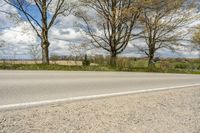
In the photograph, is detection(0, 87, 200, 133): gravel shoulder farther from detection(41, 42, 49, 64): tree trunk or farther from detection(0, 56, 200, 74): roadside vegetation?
detection(41, 42, 49, 64): tree trunk

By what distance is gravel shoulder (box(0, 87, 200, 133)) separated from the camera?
18.7 feet

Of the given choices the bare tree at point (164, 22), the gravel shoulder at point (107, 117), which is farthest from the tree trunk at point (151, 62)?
the gravel shoulder at point (107, 117)

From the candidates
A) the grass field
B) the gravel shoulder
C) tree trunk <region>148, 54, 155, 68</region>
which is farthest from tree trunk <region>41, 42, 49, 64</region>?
the gravel shoulder

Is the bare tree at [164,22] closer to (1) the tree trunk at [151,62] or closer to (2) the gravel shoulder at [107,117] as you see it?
(1) the tree trunk at [151,62]

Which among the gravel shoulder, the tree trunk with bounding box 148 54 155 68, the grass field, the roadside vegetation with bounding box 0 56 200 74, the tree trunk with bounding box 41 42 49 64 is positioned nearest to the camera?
the gravel shoulder

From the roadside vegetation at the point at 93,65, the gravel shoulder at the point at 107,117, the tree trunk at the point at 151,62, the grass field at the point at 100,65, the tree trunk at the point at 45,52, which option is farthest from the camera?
the tree trunk at the point at 151,62

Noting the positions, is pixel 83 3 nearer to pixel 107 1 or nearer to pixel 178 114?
pixel 107 1

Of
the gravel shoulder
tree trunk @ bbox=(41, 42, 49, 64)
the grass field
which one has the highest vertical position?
tree trunk @ bbox=(41, 42, 49, 64)

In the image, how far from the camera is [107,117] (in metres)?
6.61

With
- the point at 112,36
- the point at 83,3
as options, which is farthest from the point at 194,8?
the point at 83,3

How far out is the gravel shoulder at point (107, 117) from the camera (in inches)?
224

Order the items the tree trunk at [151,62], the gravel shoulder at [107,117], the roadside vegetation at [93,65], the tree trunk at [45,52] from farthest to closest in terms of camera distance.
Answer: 1. the tree trunk at [151,62]
2. the tree trunk at [45,52]
3. the roadside vegetation at [93,65]
4. the gravel shoulder at [107,117]

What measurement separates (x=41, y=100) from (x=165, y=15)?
81.8 ft

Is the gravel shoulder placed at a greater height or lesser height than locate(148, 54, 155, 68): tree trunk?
lesser
